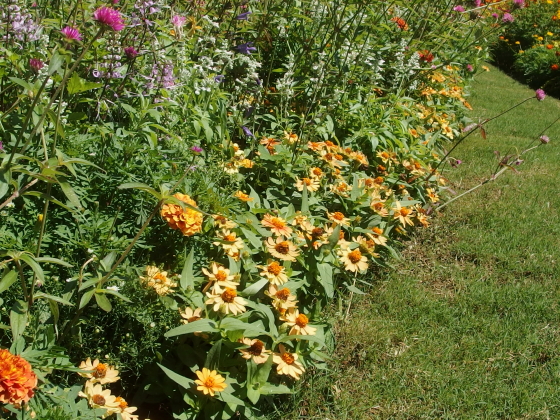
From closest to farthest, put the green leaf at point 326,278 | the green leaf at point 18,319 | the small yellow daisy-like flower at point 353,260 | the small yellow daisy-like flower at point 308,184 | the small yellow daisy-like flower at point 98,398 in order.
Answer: the green leaf at point 18,319
the small yellow daisy-like flower at point 98,398
the green leaf at point 326,278
the small yellow daisy-like flower at point 353,260
the small yellow daisy-like flower at point 308,184

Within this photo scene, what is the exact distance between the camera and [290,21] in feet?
12.5

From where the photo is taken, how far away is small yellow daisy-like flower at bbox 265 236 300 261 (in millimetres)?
2182

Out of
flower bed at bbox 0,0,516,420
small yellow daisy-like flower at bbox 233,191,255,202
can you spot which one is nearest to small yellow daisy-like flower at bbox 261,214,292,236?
flower bed at bbox 0,0,516,420

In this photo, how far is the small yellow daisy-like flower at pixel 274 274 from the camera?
6.93ft

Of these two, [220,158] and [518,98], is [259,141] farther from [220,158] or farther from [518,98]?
[518,98]

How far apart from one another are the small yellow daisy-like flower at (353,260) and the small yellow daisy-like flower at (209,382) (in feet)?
2.80

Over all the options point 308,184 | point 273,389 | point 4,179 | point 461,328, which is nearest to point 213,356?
point 273,389

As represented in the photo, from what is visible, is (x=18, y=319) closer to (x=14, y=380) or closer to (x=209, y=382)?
(x=14, y=380)

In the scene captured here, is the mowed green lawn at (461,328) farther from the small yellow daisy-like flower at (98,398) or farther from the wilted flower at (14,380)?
the wilted flower at (14,380)

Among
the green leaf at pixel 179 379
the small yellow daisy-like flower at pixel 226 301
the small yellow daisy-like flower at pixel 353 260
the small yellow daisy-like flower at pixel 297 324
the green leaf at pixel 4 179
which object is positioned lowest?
the green leaf at pixel 179 379

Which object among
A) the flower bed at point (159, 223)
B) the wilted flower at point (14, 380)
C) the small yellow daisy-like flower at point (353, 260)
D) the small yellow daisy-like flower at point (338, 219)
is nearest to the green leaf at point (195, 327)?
the flower bed at point (159, 223)

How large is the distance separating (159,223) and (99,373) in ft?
2.01

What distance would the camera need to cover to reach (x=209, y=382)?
5.79ft

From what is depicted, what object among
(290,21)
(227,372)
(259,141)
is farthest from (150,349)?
(290,21)
